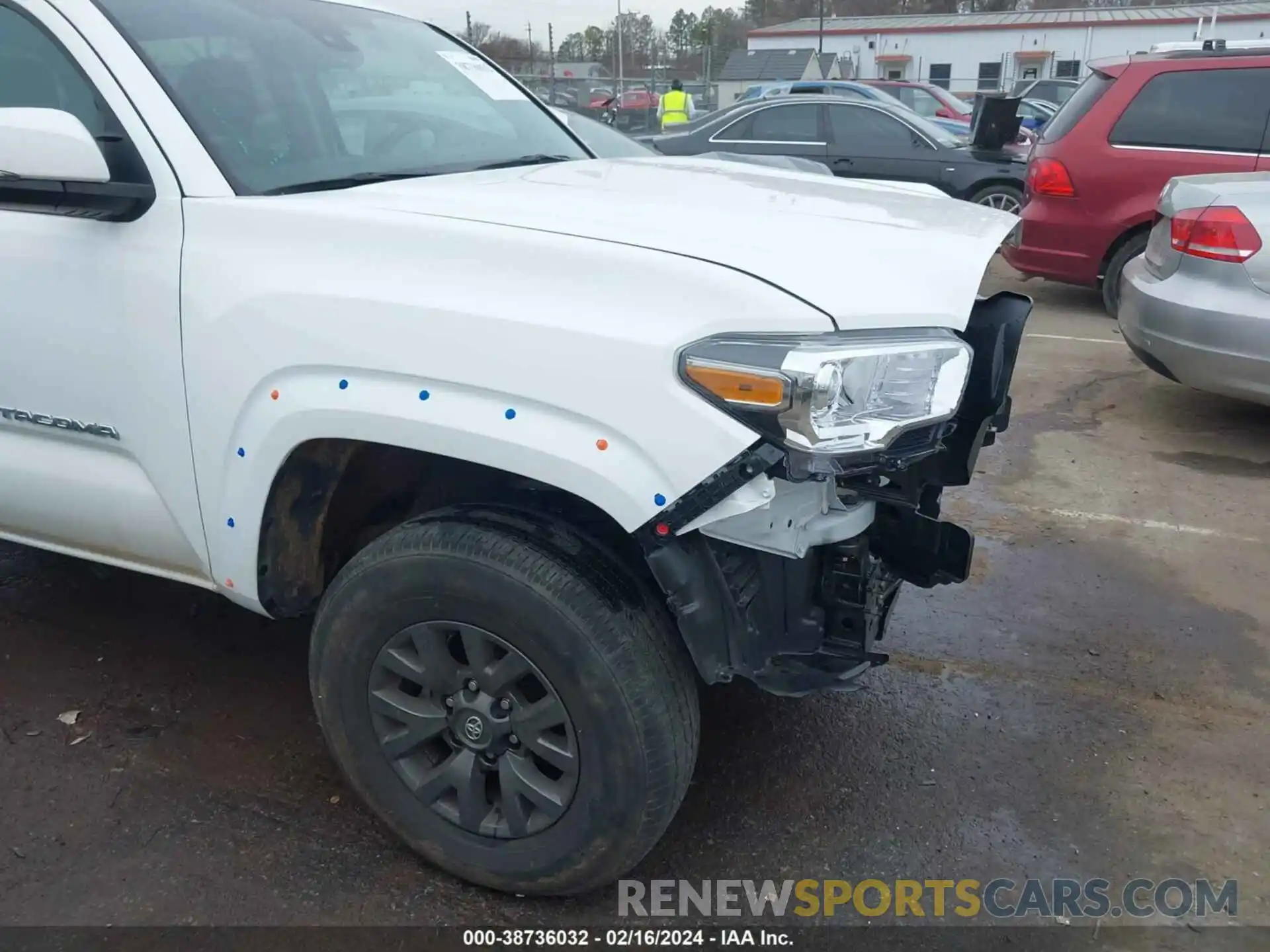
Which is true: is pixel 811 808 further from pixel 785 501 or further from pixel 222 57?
pixel 222 57

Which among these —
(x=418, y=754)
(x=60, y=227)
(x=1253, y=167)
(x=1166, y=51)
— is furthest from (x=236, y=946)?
(x=1166, y=51)

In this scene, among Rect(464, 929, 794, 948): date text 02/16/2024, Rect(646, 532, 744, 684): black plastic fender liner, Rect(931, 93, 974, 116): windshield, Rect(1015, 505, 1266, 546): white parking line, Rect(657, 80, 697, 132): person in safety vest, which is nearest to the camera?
Rect(646, 532, 744, 684): black plastic fender liner

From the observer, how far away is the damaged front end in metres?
1.81

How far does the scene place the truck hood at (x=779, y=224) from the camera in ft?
6.40

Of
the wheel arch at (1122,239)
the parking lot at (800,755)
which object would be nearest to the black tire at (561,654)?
the parking lot at (800,755)

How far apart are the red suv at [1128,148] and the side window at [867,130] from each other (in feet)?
9.36

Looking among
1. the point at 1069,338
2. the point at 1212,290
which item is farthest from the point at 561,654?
the point at 1069,338

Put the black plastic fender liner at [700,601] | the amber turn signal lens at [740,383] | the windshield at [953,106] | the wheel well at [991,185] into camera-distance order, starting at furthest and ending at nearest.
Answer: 1. the windshield at [953,106]
2. the wheel well at [991,185]
3. the black plastic fender liner at [700,601]
4. the amber turn signal lens at [740,383]

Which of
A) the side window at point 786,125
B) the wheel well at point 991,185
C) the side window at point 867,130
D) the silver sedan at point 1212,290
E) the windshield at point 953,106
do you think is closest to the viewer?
the silver sedan at point 1212,290

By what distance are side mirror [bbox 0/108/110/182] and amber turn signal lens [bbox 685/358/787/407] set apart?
1.37m

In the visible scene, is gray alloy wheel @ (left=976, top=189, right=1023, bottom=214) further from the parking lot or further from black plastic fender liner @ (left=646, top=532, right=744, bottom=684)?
black plastic fender liner @ (left=646, top=532, right=744, bottom=684)

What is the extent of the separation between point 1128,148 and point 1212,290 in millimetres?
2939

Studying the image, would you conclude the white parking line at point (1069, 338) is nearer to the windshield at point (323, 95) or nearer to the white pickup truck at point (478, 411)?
the windshield at point (323, 95)

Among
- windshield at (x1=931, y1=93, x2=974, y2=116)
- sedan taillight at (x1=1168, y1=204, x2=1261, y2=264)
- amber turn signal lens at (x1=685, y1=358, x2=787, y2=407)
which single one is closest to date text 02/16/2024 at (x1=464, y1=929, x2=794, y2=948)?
amber turn signal lens at (x1=685, y1=358, x2=787, y2=407)
